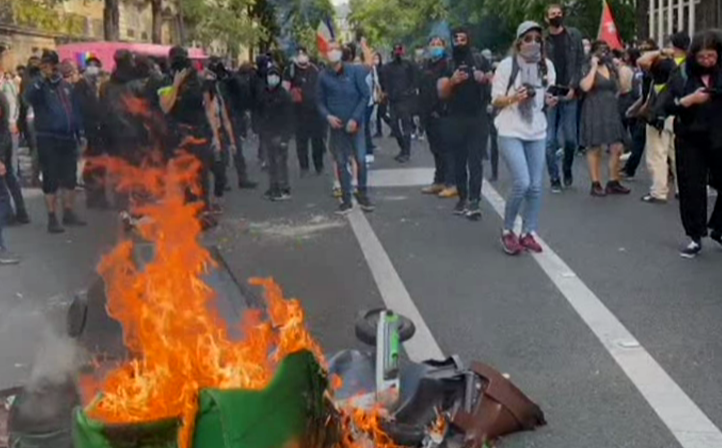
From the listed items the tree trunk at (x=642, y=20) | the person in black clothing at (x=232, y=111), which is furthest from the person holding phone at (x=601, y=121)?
the tree trunk at (x=642, y=20)

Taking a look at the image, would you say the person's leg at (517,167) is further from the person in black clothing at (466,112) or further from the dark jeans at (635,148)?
the dark jeans at (635,148)

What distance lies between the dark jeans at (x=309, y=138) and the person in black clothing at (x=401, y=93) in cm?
163

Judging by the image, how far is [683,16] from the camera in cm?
2512

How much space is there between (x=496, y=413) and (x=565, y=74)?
22.6 feet

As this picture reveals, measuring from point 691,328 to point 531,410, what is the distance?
1.85 m

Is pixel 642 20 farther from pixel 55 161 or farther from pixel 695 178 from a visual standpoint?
pixel 55 161

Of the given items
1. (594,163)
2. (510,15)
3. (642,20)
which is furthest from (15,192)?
(510,15)

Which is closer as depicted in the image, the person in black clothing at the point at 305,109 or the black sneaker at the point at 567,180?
the black sneaker at the point at 567,180

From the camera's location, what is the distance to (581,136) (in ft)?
34.1

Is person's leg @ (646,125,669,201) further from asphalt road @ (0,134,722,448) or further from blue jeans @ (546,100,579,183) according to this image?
blue jeans @ (546,100,579,183)

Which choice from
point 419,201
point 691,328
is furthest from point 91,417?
point 419,201

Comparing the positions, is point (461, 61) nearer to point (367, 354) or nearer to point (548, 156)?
point (548, 156)

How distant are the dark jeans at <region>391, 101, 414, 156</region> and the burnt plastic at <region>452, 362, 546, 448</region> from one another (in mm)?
10694

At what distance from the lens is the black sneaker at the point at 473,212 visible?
9281 mm
